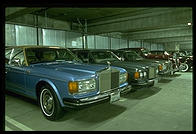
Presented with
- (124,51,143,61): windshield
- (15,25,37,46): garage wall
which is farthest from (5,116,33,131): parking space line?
(15,25,37,46): garage wall

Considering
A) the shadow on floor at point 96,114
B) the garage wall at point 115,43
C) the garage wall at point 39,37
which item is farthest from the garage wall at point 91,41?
the shadow on floor at point 96,114

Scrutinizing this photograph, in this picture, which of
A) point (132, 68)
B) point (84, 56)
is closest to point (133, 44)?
point (84, 56)

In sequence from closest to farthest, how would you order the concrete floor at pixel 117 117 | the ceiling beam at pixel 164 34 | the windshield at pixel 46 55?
1. the concrete floor at pixel 117 117
2. the windshield at pixel 46 55
3. the ceiling beam at pixel 164 34

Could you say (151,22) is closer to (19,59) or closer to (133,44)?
(19,59)

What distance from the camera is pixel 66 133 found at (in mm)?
3070

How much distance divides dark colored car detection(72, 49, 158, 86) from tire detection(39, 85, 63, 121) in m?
1.78

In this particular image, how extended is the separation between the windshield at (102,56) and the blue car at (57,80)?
1227mm

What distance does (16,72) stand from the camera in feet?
14.7

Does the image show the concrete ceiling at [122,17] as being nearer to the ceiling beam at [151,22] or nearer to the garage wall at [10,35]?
the ceiling beam at [151,22]

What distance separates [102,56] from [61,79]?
3.18m

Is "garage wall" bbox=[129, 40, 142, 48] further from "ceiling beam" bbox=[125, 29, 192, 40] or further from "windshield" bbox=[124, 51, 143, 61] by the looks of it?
"windshield" bbox=[124, 51, 143, 61]

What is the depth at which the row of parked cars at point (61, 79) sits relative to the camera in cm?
325

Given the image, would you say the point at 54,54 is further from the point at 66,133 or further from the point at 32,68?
the point at 66,133

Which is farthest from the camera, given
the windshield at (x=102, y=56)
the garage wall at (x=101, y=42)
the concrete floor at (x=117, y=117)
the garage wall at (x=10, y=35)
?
the garage wall at (x=101, y=42)
